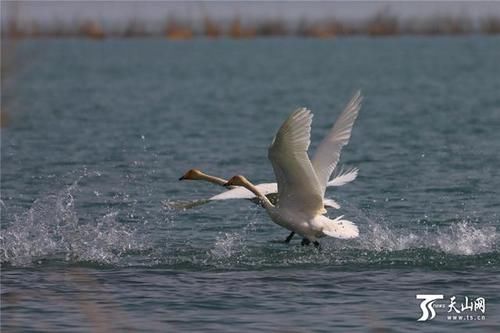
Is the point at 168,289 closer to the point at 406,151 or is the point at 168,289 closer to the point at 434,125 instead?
the point at 406,151

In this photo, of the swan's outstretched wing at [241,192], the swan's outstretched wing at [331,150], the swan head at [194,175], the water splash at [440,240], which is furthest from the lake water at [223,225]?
the swan's outstretched wing at [331,150]

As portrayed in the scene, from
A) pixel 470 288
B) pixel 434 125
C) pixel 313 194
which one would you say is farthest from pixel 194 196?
pixel 434 125

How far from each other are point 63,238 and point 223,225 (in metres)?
1.98

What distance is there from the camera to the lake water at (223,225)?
11258 mm

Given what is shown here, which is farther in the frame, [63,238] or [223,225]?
[223,225]

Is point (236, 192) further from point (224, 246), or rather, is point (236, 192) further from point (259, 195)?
point (224, 246)

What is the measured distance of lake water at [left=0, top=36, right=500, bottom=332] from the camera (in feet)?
36.9

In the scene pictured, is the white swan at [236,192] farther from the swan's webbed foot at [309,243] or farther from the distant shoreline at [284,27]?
the distant shoreline at [284,27]

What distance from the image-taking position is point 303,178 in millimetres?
12703

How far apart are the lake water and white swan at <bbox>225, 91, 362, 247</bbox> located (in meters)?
0.39

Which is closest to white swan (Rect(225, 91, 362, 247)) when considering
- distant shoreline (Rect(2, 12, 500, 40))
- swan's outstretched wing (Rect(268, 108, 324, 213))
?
swan's outstretched wing (Rect(268, 108, 324, 213))

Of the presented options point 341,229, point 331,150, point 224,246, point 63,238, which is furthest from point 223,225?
point 341,229

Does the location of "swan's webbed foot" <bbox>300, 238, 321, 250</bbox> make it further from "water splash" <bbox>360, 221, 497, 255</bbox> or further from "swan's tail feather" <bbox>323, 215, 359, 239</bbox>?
"water splash" <bbox>360, 221, 497, 255</bbox>

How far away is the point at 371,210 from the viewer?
55.6ft
